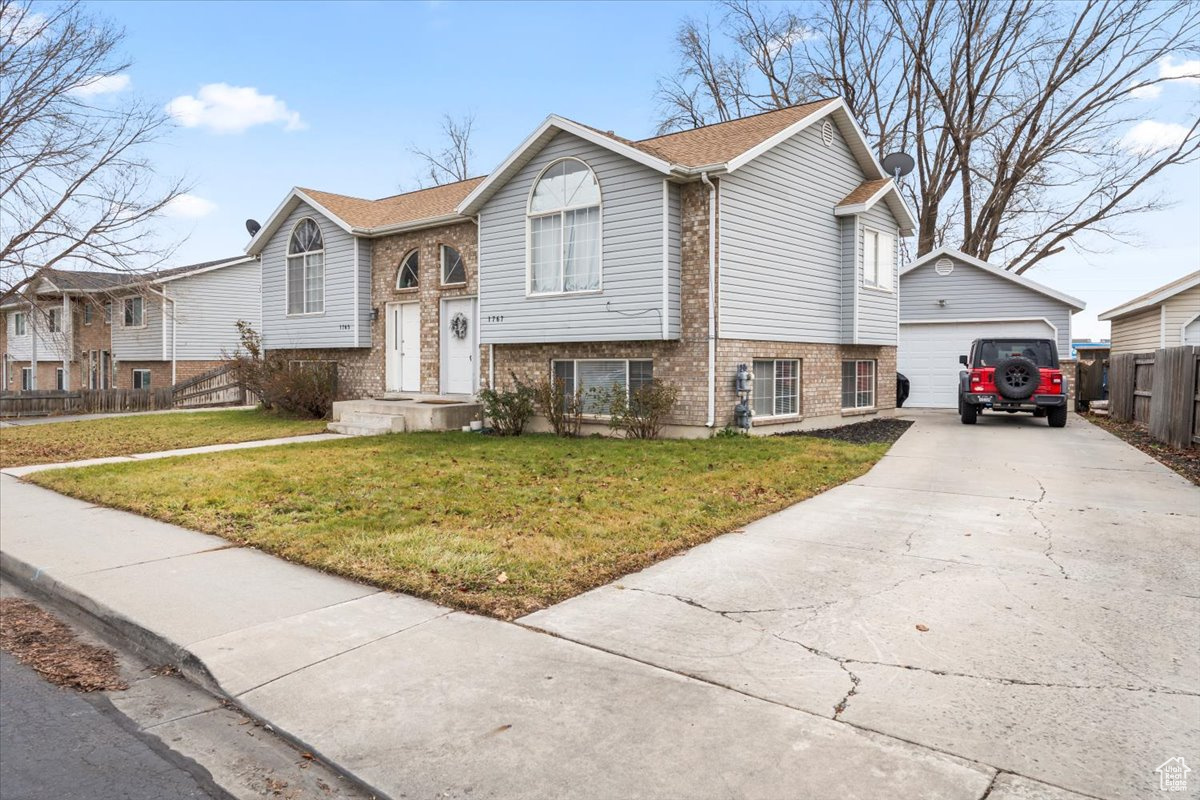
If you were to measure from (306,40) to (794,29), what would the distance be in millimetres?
22031

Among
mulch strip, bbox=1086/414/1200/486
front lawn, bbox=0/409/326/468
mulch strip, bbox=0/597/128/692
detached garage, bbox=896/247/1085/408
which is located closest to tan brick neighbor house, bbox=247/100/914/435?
front lawn, bbox=0/409/326/468

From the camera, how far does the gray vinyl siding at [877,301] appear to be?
640 inches

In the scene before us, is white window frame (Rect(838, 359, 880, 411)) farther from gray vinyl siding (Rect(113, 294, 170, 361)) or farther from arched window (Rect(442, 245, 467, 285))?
gray vinyl siding (Rect(113, 294, 170, 361))

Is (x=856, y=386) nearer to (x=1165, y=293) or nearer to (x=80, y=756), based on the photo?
(x=1165, y=293)

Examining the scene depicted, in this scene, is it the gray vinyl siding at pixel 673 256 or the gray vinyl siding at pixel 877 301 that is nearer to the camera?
the gray vinyl siding at pixel 673 256

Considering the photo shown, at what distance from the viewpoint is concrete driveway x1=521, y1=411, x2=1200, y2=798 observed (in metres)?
3.19

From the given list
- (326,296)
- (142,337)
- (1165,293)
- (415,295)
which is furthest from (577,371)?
(142,337)

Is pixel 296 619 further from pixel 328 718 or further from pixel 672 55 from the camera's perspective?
pixel 672 55

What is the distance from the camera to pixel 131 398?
24.0 metres

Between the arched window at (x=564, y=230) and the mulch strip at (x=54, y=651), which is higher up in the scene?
the arched window at (x=564, y=230)

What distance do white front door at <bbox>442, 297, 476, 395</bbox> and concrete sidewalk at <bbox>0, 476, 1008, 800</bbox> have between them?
1131cm

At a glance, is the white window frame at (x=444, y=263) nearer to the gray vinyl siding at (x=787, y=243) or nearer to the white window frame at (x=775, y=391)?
the gray vinyl siding at (x=787, y=243)

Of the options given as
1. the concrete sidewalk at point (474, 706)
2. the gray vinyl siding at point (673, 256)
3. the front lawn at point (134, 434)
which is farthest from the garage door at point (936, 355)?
the concrete sidewalk at point (474, 706)

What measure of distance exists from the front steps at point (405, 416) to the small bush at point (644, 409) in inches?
135
